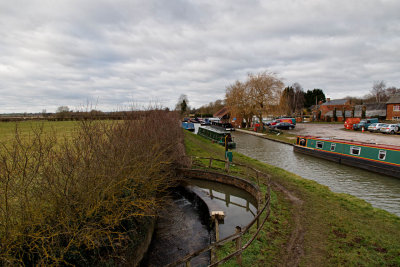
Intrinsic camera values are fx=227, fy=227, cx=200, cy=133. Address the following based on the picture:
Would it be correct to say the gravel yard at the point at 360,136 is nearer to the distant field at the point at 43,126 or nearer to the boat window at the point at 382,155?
the boat window at the point at 382,155

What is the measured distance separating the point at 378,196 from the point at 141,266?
36.7 ft

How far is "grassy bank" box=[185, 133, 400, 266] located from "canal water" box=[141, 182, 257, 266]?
1499mm

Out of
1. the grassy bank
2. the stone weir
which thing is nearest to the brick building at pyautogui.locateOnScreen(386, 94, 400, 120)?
the grassy bank

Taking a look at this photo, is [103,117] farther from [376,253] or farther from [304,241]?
[376,253]

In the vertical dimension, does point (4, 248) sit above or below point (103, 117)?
below

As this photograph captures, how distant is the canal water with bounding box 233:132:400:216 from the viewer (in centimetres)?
1060

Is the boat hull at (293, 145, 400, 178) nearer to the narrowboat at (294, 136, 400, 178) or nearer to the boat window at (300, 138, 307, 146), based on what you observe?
the narrowboat at (294, 136, 400, 178)

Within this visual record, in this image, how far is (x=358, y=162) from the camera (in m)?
15.4

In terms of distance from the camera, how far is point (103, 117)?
779cm

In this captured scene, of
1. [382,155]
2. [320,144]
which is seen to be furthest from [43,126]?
[320,144]

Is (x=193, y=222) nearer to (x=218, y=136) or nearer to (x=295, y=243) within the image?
(x=295, y=243)

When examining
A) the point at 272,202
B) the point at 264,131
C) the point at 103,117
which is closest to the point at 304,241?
the point at 272,202

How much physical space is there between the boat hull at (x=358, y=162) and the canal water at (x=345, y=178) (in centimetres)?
27

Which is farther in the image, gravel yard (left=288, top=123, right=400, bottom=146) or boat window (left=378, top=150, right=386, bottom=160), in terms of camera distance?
gravel yard (left=288, top=123, right=400, bottom=146)
